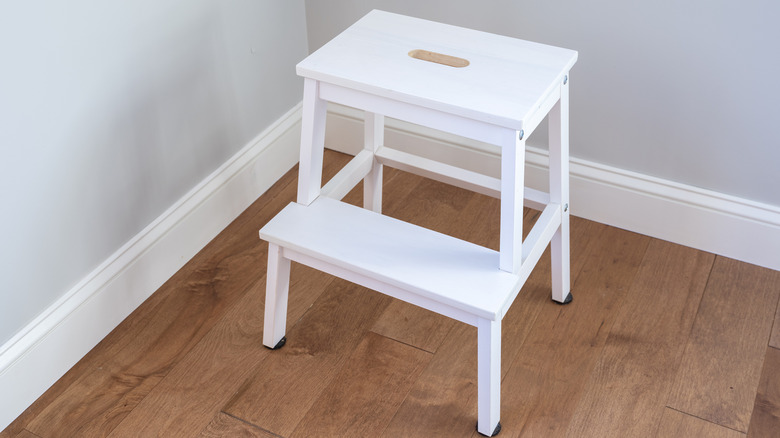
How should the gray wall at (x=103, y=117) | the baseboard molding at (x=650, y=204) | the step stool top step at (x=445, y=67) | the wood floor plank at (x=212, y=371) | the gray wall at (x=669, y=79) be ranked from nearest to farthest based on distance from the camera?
the step stool top step at (x=445, y=67) < the gray wall at (x=103, y=117) < the wood floor plank at (x=212, y=371) < the gray wall at (x=669, y=79) < the baseboard molding at (x=650, y=204)

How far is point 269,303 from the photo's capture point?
5.10ft

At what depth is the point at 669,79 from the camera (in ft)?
5.61

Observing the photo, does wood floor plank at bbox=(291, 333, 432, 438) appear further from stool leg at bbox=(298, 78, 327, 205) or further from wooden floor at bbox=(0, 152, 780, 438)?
stool leg at bbox=(298, 78, 327, 205)

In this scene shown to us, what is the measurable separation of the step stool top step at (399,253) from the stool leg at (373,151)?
225mm

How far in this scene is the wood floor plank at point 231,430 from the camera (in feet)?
4.76

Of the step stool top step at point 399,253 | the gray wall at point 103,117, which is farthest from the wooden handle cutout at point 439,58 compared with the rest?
the gray wall at point 103,117

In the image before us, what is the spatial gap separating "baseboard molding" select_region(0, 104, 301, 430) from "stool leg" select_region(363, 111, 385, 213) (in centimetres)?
37

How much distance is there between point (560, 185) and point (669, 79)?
0.41 meters

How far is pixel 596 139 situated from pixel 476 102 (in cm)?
70

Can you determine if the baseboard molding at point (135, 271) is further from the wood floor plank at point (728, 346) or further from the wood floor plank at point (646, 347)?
the wood floor plank at point (728, 346)

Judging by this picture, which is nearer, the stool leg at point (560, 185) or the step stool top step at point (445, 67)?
the step stool top step at point (445, 67)

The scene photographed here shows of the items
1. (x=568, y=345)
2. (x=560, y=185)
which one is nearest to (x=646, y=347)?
(x=568, y=345)

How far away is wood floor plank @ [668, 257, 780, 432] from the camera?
4.89 feet

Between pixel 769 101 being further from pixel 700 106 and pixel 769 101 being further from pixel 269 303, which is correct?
pixel 269 303
